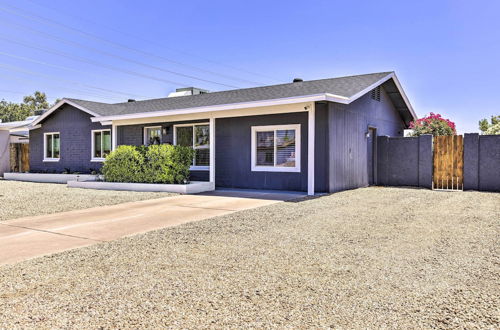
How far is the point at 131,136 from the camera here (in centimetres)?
1488

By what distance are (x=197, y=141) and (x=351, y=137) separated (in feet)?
17.9

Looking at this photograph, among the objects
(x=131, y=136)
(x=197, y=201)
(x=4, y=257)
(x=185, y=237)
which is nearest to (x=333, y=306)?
(x=185, y=237)

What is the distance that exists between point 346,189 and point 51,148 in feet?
48.3

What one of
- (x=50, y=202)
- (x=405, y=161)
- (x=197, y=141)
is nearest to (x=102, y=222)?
(x=50, y=202)

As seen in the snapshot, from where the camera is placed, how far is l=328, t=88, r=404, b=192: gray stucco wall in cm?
1056

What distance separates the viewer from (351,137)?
38.0ft

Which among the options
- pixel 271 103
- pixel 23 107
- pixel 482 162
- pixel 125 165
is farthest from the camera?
pixel 23 107

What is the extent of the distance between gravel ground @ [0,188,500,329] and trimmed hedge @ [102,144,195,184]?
20.0 feet

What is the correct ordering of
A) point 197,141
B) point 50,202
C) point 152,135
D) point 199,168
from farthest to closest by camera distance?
point 152,135, point 197,141, point 199,168, point 50,202

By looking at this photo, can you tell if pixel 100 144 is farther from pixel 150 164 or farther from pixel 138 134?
pixel 150 164

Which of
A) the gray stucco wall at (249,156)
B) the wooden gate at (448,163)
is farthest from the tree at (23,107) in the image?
the wooden gate at (448,163)

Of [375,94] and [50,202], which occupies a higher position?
[375,94]

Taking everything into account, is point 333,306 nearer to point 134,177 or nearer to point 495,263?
point 495,263

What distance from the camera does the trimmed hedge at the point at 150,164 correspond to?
11.6 meters
